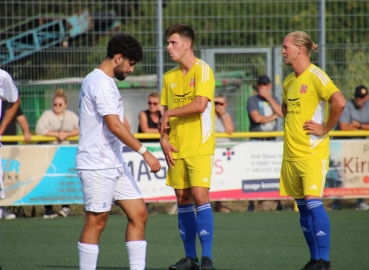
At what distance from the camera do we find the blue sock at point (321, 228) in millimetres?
7383

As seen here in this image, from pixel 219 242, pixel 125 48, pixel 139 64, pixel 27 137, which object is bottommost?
pixel 219 242

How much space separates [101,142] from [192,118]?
4.84 ft

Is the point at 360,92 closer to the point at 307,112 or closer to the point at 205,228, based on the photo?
the point at 307,112

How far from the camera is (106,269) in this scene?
793cm

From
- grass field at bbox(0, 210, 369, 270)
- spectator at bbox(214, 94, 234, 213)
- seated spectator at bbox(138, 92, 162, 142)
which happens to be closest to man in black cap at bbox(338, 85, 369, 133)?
grass field at bbox(0, 210, 369, 270)

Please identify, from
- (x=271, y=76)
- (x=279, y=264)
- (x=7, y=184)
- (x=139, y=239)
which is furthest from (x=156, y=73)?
(x=139, y=239)

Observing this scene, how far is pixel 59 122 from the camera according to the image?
1362 cm

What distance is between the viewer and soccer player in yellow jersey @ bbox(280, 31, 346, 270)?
24.3ft

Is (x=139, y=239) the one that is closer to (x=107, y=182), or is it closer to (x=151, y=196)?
(x=107, y=182)

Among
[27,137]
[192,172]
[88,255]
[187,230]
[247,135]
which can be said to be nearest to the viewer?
[88,255]

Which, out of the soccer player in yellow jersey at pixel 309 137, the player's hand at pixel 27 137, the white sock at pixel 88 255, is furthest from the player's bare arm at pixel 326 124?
the player's hand at pixel 27 137

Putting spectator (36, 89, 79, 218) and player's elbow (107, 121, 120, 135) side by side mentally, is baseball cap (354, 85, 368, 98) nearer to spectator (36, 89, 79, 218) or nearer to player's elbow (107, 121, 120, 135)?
spectator (36, 89, 79, 218)

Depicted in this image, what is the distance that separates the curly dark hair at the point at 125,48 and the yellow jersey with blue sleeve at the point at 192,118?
1.17 m

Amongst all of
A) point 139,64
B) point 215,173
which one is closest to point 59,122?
point 139,64
